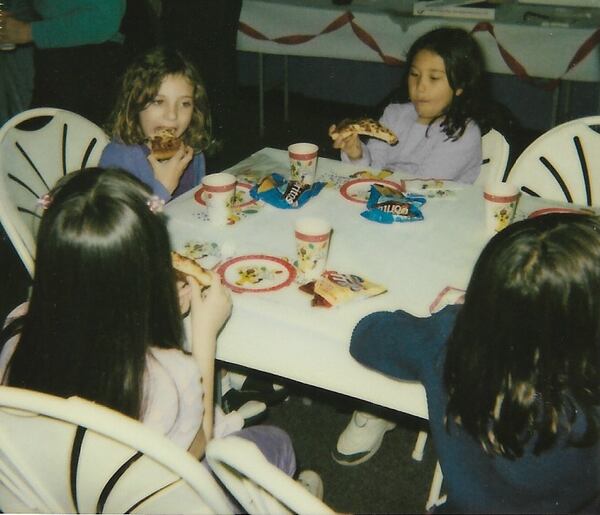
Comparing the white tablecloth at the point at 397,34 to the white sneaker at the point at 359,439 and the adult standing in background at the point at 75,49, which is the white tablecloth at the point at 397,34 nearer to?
the adult standing in background at the point at 75,49

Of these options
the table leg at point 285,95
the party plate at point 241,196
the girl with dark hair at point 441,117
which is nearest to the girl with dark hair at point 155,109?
the party plate at point 241,196

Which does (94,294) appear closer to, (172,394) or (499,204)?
(172,394)

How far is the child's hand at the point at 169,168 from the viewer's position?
6.18 feet

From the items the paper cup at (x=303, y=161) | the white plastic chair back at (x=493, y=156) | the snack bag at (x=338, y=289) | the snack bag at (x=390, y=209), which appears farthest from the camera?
the white plastic chair back at (x=493, y=156)

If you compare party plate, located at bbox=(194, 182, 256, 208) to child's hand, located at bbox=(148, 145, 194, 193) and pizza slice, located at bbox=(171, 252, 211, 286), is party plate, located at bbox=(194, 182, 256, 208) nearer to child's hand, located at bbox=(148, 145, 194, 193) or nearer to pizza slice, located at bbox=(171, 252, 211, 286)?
child's hand, located at bbox=(148, 145, 194, 193)

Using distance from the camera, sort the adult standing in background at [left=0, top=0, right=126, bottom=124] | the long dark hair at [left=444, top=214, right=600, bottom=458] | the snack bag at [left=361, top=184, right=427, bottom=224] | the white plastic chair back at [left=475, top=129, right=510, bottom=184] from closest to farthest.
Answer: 1. the long dark hair at [left=444, top=214, right=600, bottom=458]
2. the snack bag at [left=361, top=184, right=427, bottom=224]
3. the white plastic chair back at [left=475, top=129, right=510, bottom=184]
4. the adult standing in background at [left=0, top=0, right=126, bottom=124]

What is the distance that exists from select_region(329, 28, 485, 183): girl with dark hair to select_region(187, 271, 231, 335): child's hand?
3.47ft

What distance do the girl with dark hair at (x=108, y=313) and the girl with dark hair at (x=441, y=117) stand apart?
119 centimetres

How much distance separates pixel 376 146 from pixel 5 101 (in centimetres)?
180

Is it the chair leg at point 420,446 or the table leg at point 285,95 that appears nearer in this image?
the chair leg at point 420,446

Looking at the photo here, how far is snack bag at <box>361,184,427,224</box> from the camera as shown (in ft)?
5.14

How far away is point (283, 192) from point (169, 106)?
56cm

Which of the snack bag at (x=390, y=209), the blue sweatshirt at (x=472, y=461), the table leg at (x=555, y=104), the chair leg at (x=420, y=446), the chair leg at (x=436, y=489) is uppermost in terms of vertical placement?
the snack bag at (x=390, y=209)

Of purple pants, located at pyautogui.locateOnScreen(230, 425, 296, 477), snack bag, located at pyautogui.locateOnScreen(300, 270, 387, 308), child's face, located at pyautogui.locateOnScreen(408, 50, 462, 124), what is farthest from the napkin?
child's face, located at pyautogui.locateOnScreen(408, 50, 462, 124)
